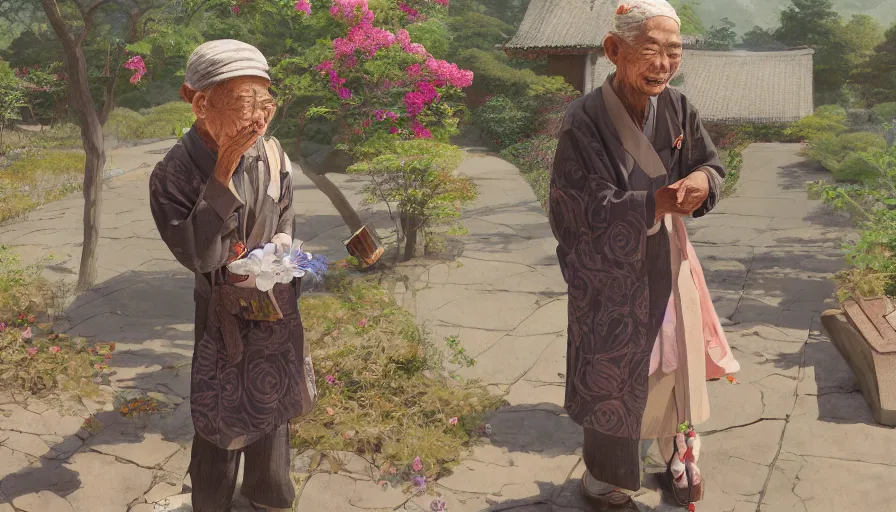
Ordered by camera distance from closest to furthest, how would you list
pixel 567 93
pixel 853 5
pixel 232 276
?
pixel 232 276, pixel 567 93, pixel 853 5

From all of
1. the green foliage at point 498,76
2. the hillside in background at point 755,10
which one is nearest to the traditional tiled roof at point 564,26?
the green foliage at point 498,76

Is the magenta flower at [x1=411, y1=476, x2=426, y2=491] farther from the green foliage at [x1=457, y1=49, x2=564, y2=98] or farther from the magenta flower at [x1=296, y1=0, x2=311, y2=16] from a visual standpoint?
the green foliage at [x1=457, y1=49, x2=564, y2=98]

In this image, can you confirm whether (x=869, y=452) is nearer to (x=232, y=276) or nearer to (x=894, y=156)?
(x=894, y=156)

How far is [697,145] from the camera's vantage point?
3693mm

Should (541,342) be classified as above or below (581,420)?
below

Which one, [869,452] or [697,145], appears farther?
[869,452]

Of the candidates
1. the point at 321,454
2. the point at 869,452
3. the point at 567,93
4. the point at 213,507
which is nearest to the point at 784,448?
the point at 869,452

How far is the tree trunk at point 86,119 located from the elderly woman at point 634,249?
16.3 feet

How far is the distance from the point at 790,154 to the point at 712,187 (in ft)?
55.5

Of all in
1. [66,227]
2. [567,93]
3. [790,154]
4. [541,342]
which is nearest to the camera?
[541,342]

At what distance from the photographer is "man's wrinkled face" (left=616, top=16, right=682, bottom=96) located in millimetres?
3281

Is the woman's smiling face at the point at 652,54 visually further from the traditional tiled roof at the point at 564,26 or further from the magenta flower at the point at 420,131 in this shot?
the traditional tiled roof at the point at 564,26

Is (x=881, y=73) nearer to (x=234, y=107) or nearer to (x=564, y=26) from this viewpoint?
(x=564, y=26)

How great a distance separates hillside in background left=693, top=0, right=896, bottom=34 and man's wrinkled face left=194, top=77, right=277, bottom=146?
113094 mm
